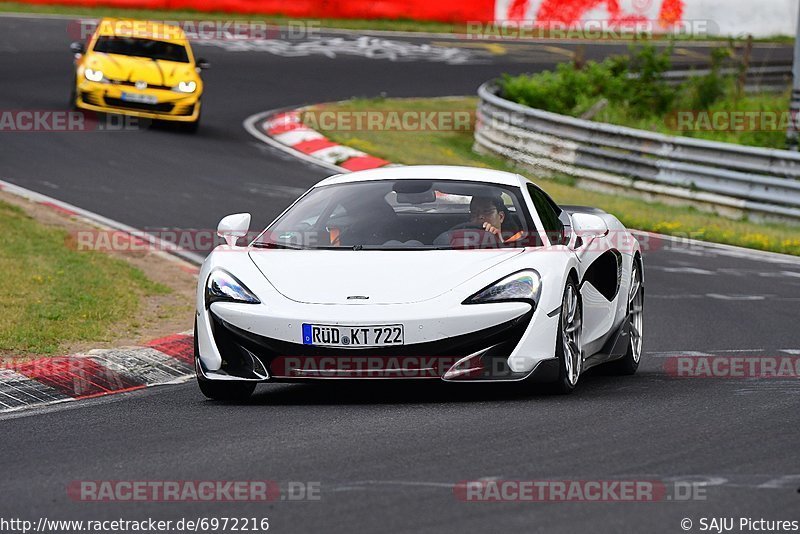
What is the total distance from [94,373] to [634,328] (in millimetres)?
3328

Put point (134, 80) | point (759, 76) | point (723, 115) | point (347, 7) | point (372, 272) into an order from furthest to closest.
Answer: point (347, 7) → point (759, 76) → point (723, 115) → point (134, 80) → point (372, 272)

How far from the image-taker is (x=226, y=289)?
25.8ft

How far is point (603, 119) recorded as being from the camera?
2497 cm

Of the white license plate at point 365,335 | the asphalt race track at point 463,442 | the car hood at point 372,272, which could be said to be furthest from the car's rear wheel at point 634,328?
the white license plate at point 365,335

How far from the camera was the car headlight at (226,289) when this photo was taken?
25.5 ft

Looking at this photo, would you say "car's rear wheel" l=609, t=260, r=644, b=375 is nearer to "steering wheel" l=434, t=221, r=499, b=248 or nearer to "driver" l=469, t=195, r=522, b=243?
"driver" l=469, t=195, r=522, b=243

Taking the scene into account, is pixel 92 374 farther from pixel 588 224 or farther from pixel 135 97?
pixel 135 97

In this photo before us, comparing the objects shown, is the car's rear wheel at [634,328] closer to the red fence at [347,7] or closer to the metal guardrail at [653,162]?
the metal guardrail at [653,162]

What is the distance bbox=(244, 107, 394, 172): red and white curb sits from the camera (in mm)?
21844

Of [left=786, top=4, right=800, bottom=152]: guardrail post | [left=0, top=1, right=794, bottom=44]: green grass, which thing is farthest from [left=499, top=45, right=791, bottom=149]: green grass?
[left=0, top=1, right=794, bottom=44]: green grass

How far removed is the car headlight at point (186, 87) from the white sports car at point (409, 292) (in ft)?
47.9

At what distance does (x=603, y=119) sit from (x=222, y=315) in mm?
17919

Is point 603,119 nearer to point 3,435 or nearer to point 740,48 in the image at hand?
point 740,48

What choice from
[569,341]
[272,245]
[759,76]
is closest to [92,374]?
[272,245]
